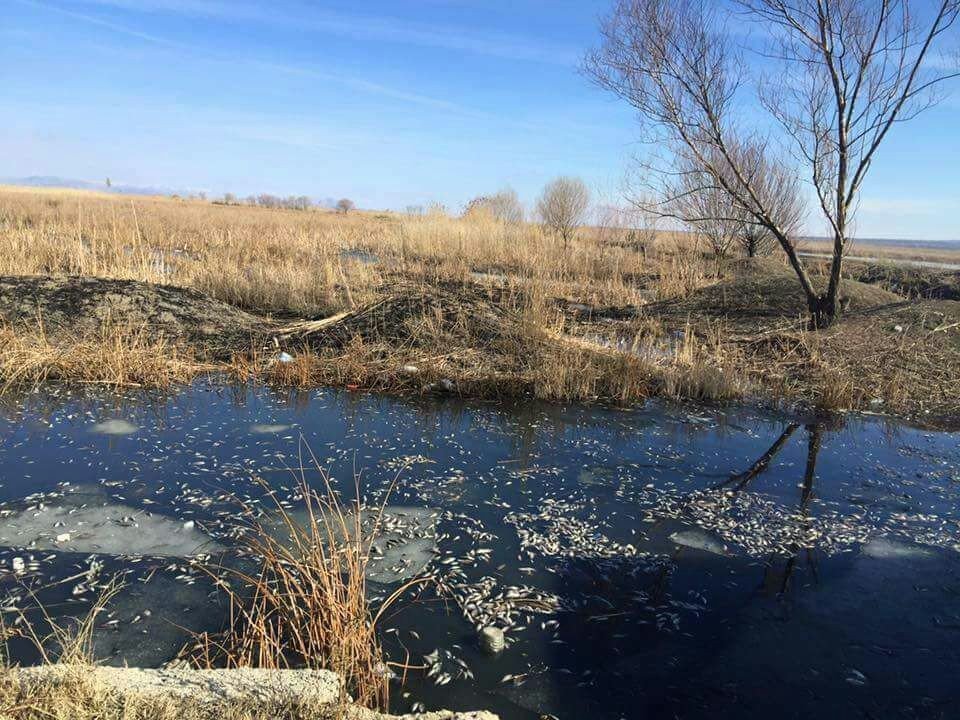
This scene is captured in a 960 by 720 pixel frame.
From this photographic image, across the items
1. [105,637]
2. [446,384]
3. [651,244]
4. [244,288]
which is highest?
[651,244]

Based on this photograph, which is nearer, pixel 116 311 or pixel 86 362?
pixel 86 362

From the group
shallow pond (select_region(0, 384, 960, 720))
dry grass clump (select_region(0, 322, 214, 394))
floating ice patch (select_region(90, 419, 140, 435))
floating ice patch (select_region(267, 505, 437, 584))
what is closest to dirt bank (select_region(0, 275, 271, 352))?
dry grass clump (select_region(0, 322, 214, 394))

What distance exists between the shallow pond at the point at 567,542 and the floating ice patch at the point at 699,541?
2cm

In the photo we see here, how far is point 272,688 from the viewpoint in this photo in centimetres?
245

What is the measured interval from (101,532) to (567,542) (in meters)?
2.72

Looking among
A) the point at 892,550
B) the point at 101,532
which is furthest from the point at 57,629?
the point at 892,550

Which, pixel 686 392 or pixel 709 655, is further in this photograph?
pixel 686 392

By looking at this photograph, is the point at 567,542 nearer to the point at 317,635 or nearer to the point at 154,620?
the point at 317,635

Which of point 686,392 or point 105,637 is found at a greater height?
point 686,392

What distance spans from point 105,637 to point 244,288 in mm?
8707

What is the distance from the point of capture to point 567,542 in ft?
12.8

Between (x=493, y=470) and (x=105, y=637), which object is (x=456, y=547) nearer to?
(x=493, y=470)

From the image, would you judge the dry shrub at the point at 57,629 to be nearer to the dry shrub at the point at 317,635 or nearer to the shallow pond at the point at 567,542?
the shallow pond at the point at 567,542

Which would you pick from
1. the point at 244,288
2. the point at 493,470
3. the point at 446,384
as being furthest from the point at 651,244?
the point at 493,470
